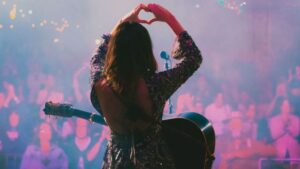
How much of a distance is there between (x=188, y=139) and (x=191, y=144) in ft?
0.09

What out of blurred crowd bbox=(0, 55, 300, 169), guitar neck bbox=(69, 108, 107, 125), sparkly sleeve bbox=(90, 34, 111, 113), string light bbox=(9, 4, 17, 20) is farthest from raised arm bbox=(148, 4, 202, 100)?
string light bbox=(9, 4, 17, 20)

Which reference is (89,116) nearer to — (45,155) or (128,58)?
(128,58)

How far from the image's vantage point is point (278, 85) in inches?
278

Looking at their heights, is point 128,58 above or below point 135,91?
above

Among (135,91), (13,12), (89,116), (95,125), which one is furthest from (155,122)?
(13,12)

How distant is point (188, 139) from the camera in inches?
A: 71.8

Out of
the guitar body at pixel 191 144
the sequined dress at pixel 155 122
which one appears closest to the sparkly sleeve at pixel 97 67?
the sequined dress at pixel 155 122

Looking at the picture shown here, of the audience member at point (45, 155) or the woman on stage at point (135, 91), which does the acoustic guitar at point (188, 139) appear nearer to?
the woman on stage at point (135, 91)

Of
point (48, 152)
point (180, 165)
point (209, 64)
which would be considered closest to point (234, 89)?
point (209, 64)

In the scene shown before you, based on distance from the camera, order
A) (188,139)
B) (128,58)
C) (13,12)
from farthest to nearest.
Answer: (13,12)
(188,139)
(128,58)

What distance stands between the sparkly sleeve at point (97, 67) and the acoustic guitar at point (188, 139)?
0.27 metres

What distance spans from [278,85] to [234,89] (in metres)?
0.77

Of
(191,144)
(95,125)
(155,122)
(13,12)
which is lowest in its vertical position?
(95,125)

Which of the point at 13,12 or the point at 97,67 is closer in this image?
the point at 97,67
